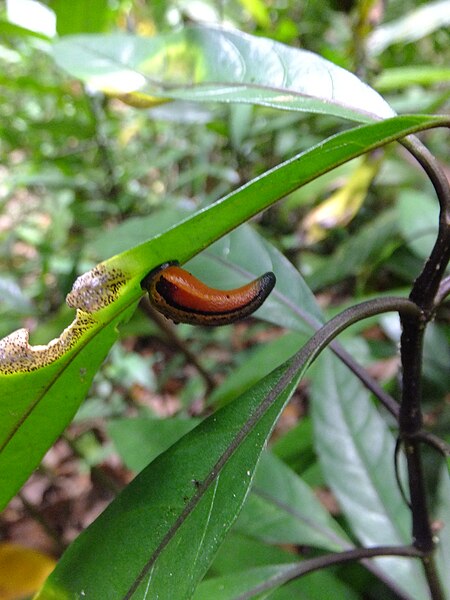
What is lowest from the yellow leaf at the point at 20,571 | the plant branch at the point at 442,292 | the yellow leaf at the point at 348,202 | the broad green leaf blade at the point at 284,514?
the yellow leaf at the point at 20,571

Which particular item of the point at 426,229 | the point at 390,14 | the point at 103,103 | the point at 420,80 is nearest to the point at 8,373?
the point at 426,229

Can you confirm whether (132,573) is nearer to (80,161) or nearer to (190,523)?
(190,523)

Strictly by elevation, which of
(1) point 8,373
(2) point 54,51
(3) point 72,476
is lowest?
(3) point 72,476

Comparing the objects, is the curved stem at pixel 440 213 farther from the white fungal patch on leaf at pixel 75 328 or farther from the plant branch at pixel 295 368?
the white fungal patch on leaf at pixel 75 328

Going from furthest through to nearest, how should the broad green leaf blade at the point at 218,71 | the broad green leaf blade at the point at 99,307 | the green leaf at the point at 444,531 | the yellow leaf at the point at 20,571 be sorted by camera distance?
1. the yellow leaf at the point at 20,571
2. the green leaf at the point at 444,531
3. the broad green leaf blade at the point at 218,71
4. the broad green leaf blade at the point at 99,307

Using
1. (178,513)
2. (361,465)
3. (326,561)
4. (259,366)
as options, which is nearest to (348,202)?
(259,366)

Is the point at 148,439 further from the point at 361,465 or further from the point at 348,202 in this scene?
the point at 348,202

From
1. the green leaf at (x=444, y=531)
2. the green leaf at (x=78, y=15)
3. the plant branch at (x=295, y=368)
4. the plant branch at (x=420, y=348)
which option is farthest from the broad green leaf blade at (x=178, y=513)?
the green leaf at (x=78, y=15)
